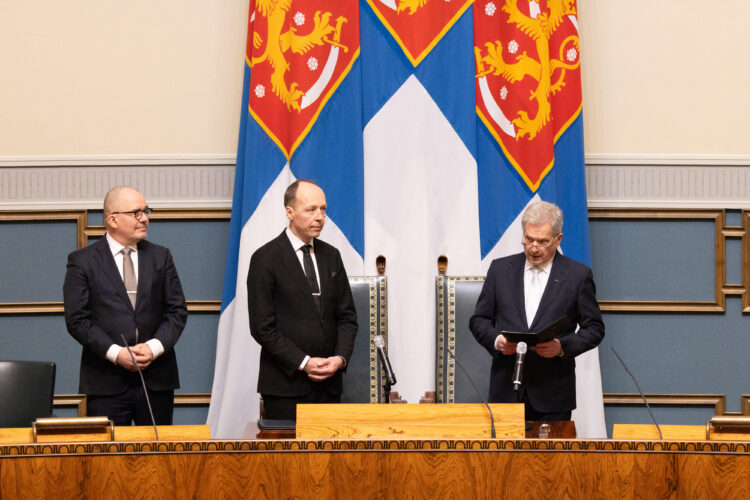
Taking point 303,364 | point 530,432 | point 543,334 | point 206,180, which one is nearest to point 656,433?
point 530,432

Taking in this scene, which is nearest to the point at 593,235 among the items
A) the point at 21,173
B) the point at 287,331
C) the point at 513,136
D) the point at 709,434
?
the point at 513,136

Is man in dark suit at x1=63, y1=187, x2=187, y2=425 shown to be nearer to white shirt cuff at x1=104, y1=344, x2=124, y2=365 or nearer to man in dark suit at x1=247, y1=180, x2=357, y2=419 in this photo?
white shirt cuff at x1=104, y1=344, x2=124, y2=365

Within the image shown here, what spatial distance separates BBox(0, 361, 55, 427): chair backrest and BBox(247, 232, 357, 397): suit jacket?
0.80 m

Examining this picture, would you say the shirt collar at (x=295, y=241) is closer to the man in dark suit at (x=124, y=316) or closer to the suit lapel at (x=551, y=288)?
the man in dark suit at (x=124, y=316)

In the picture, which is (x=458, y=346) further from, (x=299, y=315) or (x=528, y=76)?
(x=528, y=76)

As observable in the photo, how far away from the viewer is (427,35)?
165 inches

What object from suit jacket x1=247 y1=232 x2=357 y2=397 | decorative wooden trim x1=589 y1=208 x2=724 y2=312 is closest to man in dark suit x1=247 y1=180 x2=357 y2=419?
suit jacket x1=247 y1=232 x2=357 y2=397

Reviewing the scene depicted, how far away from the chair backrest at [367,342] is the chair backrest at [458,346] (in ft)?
0.77

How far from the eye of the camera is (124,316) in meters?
3.26

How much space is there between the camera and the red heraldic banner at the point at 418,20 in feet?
13.8

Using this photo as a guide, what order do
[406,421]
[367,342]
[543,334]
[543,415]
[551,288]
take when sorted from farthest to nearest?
[367,342], [551,288], [543,415], [543,334], [406,421]

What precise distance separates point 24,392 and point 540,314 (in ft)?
6.17

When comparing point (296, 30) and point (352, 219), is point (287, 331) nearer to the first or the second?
point (352, 219)

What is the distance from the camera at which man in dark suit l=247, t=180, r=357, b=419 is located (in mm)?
3149
